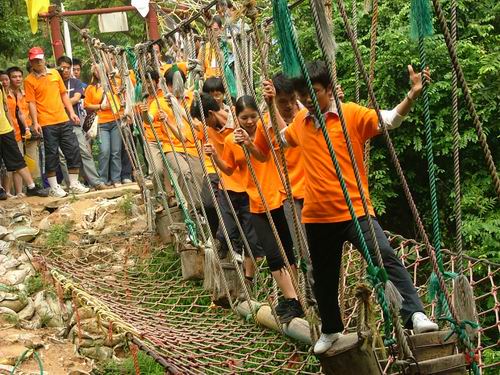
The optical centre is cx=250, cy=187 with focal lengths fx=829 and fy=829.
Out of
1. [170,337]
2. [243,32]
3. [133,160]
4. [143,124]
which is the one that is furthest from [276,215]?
[133,160]

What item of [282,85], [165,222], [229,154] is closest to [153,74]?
[165,222]

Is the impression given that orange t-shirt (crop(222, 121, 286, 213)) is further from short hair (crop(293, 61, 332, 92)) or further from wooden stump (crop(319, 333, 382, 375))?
wooden stump (crop(319, 333, 382, 375))

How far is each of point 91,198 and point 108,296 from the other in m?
1.75

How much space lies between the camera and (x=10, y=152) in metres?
6.19

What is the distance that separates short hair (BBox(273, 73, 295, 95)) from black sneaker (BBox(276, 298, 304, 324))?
93 cm

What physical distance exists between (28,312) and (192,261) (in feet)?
A: 3.53

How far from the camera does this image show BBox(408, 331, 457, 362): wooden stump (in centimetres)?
221

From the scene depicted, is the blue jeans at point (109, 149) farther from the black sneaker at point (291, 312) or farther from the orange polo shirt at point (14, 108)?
the black sneaker at point (291, 312)

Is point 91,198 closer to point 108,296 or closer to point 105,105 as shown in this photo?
point 105,105

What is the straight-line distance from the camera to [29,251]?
5688 mm

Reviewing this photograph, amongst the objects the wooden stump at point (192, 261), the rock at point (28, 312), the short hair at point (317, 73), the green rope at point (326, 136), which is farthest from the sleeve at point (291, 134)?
the rock at point (28, 312)

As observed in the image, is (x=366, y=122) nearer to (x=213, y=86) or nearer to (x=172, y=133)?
(x=213, y=86)

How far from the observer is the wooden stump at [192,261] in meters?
4.77

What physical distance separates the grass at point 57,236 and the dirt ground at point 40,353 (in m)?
1.22
